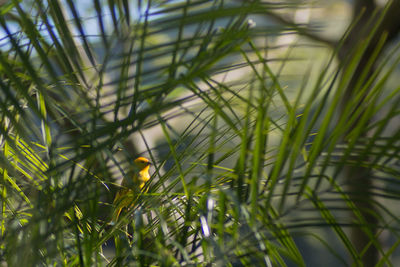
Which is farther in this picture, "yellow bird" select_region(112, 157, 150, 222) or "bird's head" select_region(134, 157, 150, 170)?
"bird's head" select_region(134, 157, 150, 170)

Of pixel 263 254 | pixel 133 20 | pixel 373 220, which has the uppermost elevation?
pixel 133 20

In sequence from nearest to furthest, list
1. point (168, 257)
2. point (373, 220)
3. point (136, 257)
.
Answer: point (168, 257) < point (136, 257) < point (373, 220)

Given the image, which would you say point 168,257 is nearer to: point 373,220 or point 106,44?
point 106,44

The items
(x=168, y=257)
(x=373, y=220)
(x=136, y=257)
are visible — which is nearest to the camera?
(x=168, y=257)

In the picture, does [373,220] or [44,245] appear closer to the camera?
[44,245]

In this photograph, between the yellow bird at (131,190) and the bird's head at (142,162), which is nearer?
the yellow bird at (131,190)

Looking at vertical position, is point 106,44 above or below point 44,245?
above

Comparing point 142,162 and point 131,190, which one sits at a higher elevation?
point 142,162

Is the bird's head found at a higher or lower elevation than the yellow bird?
higher

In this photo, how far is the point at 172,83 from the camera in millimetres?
408

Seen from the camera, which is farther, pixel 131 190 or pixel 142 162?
pixel 142 162

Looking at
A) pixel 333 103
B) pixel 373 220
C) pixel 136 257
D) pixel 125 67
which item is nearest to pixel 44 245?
pixel 136 257

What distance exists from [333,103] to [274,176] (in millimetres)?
87

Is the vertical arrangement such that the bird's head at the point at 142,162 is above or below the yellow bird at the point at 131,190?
above
